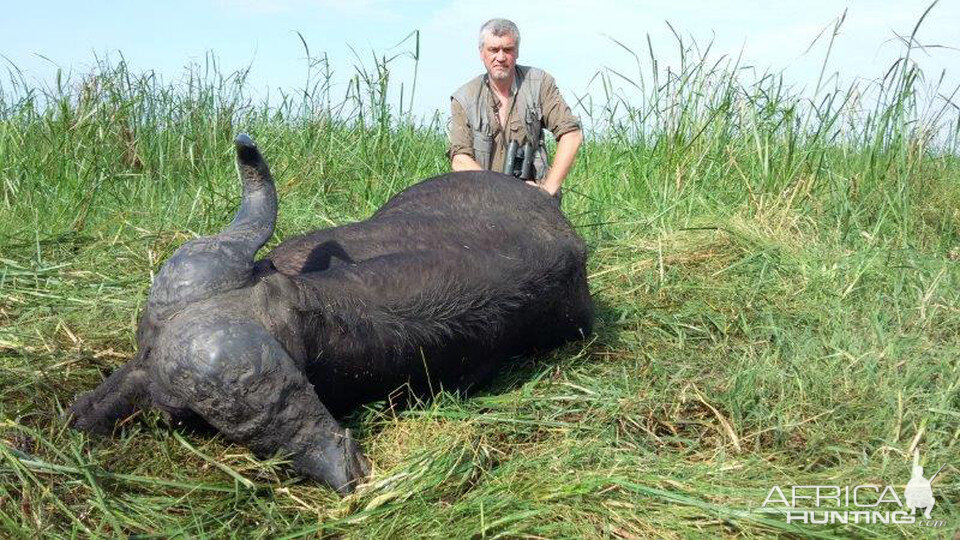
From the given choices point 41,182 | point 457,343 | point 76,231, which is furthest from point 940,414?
point 41,182

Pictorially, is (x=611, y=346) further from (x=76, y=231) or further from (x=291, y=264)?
(x=76, y=231)

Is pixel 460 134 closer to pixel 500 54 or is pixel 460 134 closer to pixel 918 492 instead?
pixel 500 54

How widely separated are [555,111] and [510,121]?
10.4 inches

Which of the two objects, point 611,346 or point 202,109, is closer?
point 611,346

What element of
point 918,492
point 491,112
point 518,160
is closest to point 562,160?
point 518,160

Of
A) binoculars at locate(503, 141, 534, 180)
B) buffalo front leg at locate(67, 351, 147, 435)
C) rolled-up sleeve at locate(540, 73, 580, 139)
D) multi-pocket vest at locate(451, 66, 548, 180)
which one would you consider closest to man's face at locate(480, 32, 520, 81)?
multi-pocket vest at locate(451, 66, 548, 180)

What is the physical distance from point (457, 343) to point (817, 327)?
159 cm

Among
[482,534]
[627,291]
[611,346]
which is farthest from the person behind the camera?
[627,291]

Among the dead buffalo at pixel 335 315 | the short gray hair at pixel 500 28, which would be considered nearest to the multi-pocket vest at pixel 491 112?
the short gray hair at pixel 500 28

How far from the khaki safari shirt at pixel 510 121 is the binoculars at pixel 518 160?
0.33ft

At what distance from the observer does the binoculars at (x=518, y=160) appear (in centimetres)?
541

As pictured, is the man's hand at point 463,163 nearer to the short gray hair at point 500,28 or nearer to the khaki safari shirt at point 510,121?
→ the khaki safari shirt at point 510,121

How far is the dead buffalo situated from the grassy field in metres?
0.12

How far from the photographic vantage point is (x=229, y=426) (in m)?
2.38
